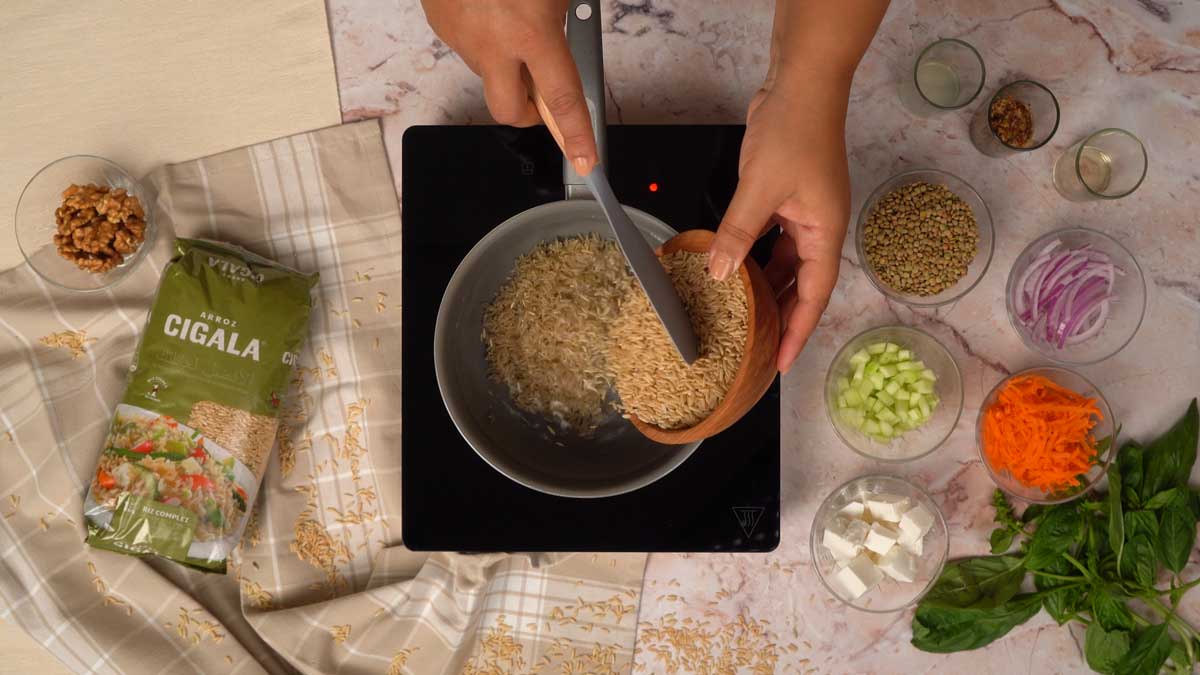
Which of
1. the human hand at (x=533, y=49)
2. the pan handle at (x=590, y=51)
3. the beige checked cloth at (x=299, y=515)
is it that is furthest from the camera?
the beige checked cloth at (x=299, y=515)

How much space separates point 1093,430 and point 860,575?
434mm

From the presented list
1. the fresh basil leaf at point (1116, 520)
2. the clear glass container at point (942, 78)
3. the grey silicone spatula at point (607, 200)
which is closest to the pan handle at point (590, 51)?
the grey silicone spatula at point (607, 200)

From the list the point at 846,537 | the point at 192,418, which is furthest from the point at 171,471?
the point at 846,537

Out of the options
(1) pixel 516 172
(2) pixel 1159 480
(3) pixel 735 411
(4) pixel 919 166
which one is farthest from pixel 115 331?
(2) pixel 1159 480

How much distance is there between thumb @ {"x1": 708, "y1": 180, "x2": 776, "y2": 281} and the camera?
3.12ft

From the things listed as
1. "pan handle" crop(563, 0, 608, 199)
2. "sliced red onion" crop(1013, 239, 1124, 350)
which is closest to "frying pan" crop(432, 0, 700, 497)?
"pan handle" crop(563, 0, 608, 199)

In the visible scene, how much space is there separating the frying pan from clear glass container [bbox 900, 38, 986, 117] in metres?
0.50

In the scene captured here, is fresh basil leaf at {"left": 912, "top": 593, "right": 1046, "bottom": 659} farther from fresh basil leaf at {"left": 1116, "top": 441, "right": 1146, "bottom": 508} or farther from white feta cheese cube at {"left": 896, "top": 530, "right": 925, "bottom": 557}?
fresh basil leaf at {"left": 1116, "top": 441, "right": 1146, "bottom": 508}

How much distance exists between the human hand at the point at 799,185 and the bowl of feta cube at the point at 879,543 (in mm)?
365

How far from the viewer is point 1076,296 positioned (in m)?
1.28

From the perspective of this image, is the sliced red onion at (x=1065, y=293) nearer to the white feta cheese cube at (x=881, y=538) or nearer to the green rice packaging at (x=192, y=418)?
the white feta cheese cube at (x=881, y=538)

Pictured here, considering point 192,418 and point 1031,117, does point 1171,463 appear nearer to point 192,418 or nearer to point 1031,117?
point 1031,117

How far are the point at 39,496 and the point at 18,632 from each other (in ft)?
0.77

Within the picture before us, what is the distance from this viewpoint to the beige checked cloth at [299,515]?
131 centimetres
